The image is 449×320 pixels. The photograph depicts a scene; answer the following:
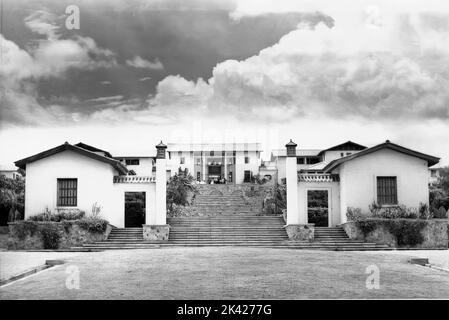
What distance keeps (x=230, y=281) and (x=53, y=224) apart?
12.3 metres

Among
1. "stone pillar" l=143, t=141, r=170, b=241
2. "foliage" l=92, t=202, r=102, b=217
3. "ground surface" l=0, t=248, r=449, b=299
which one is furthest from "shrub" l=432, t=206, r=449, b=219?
"foliage" l=92, t=202, r=102, b=217

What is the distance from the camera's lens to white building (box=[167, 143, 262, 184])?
52.3m

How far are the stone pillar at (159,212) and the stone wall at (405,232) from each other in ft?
24.8

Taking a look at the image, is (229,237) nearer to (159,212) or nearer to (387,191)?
(159,212)

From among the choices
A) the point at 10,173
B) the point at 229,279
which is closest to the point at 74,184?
the point at 229,279

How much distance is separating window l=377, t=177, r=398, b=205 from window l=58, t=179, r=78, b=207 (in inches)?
499

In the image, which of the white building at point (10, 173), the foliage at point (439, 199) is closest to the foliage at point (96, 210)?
the white building at point (10, 173)

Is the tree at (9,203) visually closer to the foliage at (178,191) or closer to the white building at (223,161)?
the foliage at (178,191)

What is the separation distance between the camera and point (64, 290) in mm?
9867

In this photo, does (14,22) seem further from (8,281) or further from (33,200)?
(33,200)

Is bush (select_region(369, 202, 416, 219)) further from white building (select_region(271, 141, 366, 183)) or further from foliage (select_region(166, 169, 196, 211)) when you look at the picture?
white building (select_region(271, 141, 366, 183))

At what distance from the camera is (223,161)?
55.7 meters

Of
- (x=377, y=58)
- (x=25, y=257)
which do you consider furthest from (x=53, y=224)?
(x=377, y=58)

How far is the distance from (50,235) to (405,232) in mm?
13235
